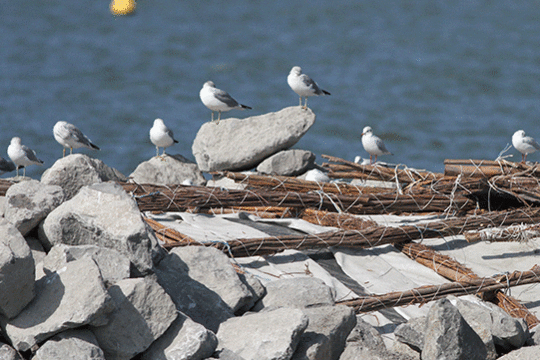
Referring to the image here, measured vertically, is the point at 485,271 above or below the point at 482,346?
below

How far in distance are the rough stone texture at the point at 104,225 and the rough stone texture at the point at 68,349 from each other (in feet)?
2.86

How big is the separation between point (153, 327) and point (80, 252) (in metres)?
0.83

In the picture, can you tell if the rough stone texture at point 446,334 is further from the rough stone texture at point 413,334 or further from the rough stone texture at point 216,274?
the rough stone texture at point 216,274

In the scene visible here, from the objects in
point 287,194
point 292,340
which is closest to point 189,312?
point 292,340

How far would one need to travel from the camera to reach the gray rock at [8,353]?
14.4ft

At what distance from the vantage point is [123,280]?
4.86 m

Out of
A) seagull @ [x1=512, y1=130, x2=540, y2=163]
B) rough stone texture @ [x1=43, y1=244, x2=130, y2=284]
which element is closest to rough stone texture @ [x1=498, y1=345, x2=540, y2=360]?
rough stone texture @ [x1=43, y1=244, x2=130, y2=284]

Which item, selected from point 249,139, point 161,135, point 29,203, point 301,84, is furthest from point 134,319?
point 301,84

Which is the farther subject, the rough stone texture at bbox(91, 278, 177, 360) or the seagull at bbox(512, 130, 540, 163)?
the seagull at bbox(512, 130, 540, 163)

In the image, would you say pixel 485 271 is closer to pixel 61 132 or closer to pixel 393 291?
pixel 393 291

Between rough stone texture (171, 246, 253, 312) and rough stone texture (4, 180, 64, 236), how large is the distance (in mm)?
1098

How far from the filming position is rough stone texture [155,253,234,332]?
5.34 meters

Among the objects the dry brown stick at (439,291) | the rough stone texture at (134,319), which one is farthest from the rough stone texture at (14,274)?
the dry brown stick at (439,291)

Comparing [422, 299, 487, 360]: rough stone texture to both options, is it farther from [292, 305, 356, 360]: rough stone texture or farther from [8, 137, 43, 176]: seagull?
[8, 137, 43, 176]: seagull
